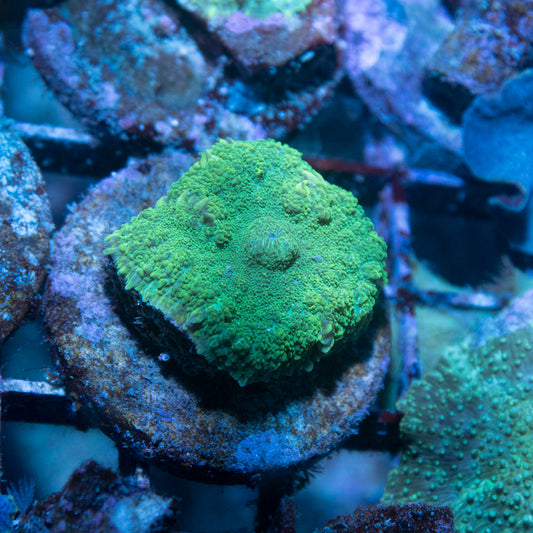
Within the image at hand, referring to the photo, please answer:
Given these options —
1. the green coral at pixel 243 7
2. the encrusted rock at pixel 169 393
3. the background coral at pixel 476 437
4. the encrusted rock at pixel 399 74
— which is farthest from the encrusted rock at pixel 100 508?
the encrusted rock at pixel 399 74

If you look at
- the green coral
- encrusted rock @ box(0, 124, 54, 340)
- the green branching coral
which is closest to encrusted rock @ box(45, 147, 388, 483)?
encrusted rock @ box(0, 124, 54, 340)

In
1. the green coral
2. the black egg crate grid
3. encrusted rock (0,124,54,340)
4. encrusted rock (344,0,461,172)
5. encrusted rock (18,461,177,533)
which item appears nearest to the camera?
encrusted rock (18,461,177,533)

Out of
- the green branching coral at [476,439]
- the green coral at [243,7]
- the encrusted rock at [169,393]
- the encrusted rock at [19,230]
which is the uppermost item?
the green coral at [243,7]

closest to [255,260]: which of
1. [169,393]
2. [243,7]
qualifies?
[169,393]

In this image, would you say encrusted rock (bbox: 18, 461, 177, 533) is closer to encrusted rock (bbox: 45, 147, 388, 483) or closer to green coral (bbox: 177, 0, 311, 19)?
encrusted rock (bbox: 45, 147, 388, 483)

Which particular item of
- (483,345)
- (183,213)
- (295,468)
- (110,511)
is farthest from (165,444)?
(483,345)

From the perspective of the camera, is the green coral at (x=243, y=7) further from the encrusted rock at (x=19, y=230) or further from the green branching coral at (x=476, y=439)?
the green branching coral at (x=476, y=439)
